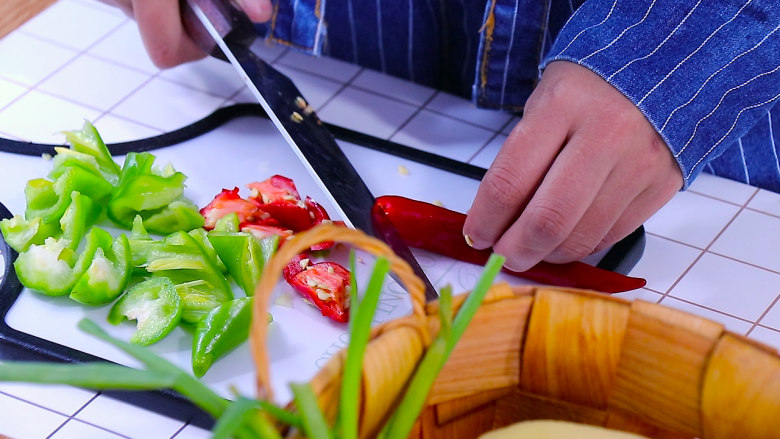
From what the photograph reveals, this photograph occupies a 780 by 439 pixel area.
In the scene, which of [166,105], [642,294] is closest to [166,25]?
[166,105]

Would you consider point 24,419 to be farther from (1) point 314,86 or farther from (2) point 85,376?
(1) point 314,86

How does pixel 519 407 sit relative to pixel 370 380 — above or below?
below

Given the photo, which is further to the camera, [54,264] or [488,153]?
[488,153]

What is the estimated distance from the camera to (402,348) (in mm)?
623

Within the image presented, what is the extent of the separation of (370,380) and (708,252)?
73 cm

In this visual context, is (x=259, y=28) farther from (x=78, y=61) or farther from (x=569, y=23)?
(x=569, y=23)

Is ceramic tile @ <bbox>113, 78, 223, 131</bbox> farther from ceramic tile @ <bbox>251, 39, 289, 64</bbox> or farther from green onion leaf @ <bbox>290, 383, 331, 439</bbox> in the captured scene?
green onion leaf @ <bbox>290, 383, 331, 439</bbox>

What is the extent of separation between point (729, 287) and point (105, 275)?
0.76 meters

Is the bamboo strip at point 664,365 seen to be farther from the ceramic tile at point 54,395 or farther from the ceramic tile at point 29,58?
the ceramic tile at point 29,58

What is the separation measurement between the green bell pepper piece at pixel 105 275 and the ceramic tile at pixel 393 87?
0.60 meters

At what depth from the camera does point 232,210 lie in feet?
3.76

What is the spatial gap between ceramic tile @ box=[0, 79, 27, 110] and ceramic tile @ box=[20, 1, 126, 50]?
144 millimetres

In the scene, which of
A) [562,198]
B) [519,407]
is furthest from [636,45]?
[519,407]

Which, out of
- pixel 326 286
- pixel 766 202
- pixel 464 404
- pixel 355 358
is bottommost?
pixel 766 202
